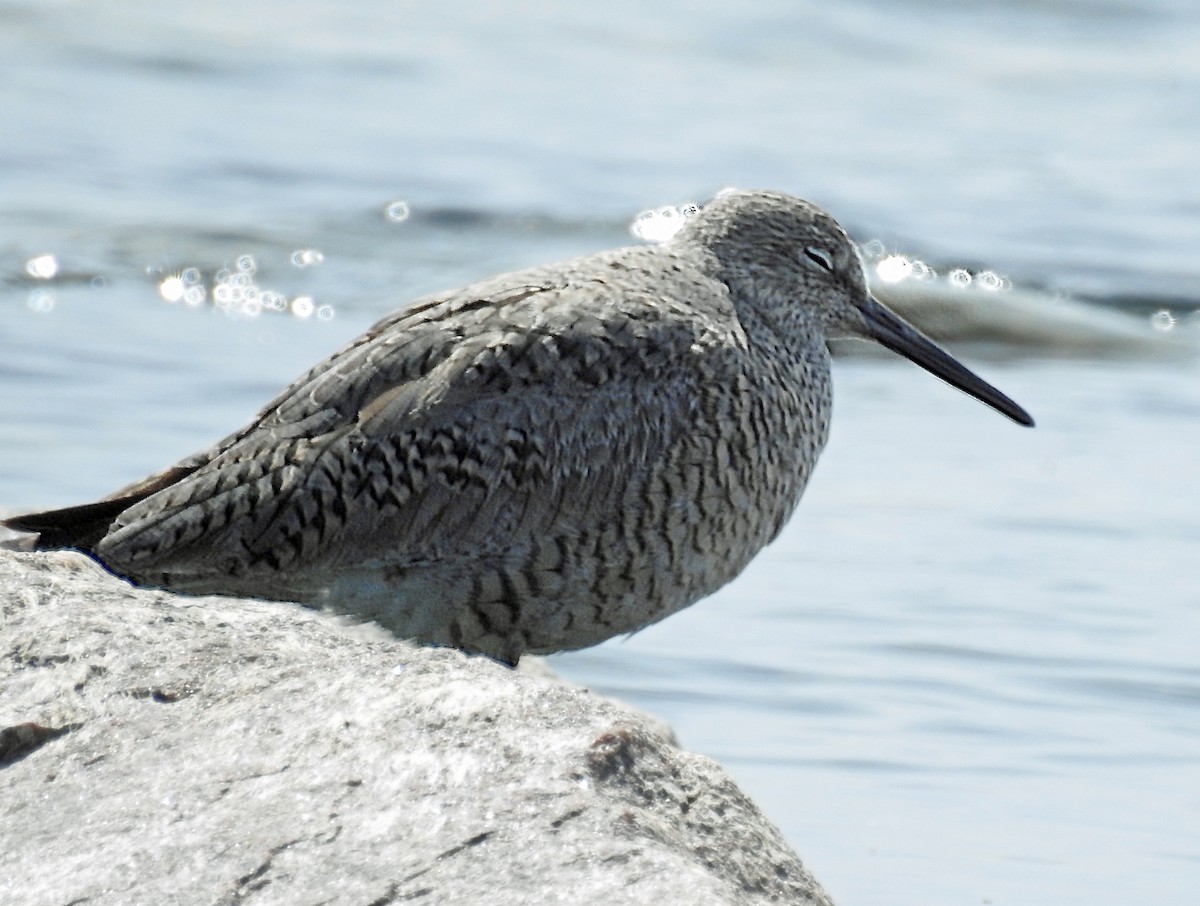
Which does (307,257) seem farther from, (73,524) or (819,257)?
(73,524)

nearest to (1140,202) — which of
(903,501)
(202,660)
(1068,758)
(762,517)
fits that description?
(903,501)

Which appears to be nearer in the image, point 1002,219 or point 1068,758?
point 1068,758

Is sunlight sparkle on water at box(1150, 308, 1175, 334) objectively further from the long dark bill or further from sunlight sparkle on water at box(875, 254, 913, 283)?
the long dark bill

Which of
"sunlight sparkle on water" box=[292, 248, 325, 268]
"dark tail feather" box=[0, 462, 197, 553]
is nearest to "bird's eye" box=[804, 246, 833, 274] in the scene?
"dark tail feather" box=[0, 462, 197, 553]

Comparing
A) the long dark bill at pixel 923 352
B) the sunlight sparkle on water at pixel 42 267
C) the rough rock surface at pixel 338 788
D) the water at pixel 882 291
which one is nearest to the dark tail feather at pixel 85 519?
the rough rock surface at pixel 338 788

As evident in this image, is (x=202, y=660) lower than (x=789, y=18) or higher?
lower

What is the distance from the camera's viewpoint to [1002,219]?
15.3 metres

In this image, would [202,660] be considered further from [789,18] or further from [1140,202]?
[789,18]

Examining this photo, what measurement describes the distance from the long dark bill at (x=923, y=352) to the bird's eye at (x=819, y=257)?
Result: 0.19m

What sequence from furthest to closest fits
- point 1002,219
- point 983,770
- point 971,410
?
point 1002,219 → point 971,410 → point 983,770

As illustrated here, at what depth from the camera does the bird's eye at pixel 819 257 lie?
658cm

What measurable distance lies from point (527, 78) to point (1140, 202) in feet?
16.8

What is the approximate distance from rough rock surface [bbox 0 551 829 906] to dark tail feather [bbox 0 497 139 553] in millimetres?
1211

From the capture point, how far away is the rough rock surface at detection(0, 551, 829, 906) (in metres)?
3.46
